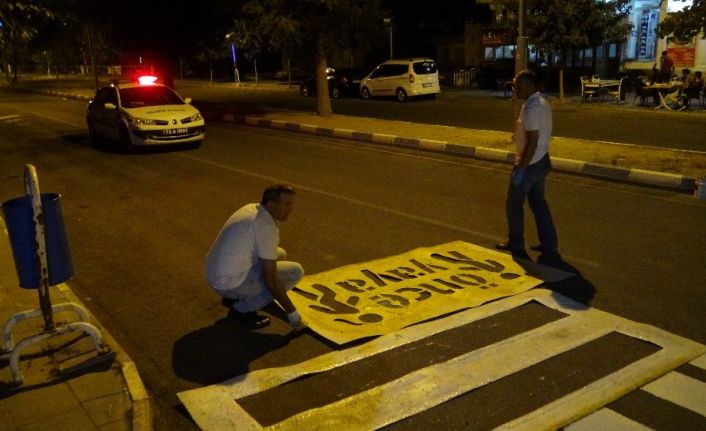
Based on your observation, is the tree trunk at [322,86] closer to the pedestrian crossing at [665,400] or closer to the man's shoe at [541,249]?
the man's shoe at [541,249]

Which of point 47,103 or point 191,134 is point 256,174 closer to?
point 191,134

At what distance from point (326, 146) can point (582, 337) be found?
10536 millimetres

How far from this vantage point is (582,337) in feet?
15.1

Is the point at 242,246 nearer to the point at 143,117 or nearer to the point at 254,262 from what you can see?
the point at 254,262

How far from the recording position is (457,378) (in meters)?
4.09

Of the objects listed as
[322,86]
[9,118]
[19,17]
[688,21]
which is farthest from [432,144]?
[9,118]

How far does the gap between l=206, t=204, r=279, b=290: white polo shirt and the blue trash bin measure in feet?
3.33

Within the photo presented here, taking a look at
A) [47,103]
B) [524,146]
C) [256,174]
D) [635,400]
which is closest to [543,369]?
[635,400]

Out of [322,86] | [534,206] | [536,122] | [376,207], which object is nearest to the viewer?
[536,122]

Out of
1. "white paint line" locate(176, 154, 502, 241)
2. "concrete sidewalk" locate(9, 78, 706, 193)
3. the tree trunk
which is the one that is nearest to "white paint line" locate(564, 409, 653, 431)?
A: "white paint line" locate(176, 154, 502, 241)

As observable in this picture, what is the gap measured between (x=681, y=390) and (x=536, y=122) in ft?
9.78

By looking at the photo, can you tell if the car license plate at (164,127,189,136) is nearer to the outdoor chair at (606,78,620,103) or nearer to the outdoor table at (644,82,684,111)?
the outdoor table at (644,82,684,111)

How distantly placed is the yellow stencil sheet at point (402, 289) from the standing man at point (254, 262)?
0.37 m

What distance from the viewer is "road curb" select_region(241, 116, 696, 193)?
9.53 meters
